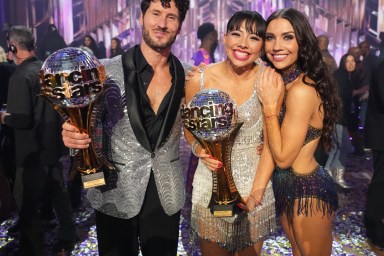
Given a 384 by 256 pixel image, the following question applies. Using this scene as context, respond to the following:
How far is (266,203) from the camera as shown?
2.05 m

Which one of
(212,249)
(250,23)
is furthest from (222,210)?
(250,23)

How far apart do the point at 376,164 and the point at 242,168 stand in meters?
1.96

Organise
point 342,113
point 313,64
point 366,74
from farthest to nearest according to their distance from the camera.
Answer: point 366,74, point 342,113, point 313,64

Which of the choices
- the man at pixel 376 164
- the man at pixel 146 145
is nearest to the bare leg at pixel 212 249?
the man at pixel 146 145

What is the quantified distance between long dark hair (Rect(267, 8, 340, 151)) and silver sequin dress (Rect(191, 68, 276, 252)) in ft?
0.99

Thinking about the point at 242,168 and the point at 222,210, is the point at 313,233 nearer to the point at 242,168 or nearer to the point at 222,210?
the point at 242,168

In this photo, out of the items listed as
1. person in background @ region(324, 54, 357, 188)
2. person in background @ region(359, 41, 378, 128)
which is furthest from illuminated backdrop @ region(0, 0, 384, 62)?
person in background @ region(324, 54, 357, 188)

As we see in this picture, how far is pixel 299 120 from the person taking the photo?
1.87m

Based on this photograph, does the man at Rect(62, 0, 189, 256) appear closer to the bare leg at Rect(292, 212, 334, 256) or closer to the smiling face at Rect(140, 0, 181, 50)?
the smiling face at Rect(140, 0, 181, 50)

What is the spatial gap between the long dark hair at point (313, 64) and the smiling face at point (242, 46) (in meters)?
0.16

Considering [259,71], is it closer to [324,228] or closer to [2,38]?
[324,228]

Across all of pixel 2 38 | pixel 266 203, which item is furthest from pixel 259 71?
pixel 2 38

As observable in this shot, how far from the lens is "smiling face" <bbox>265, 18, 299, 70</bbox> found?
1930 millimetres

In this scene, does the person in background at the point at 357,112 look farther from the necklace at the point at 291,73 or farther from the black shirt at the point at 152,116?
the black shirt at the point at 152,116
